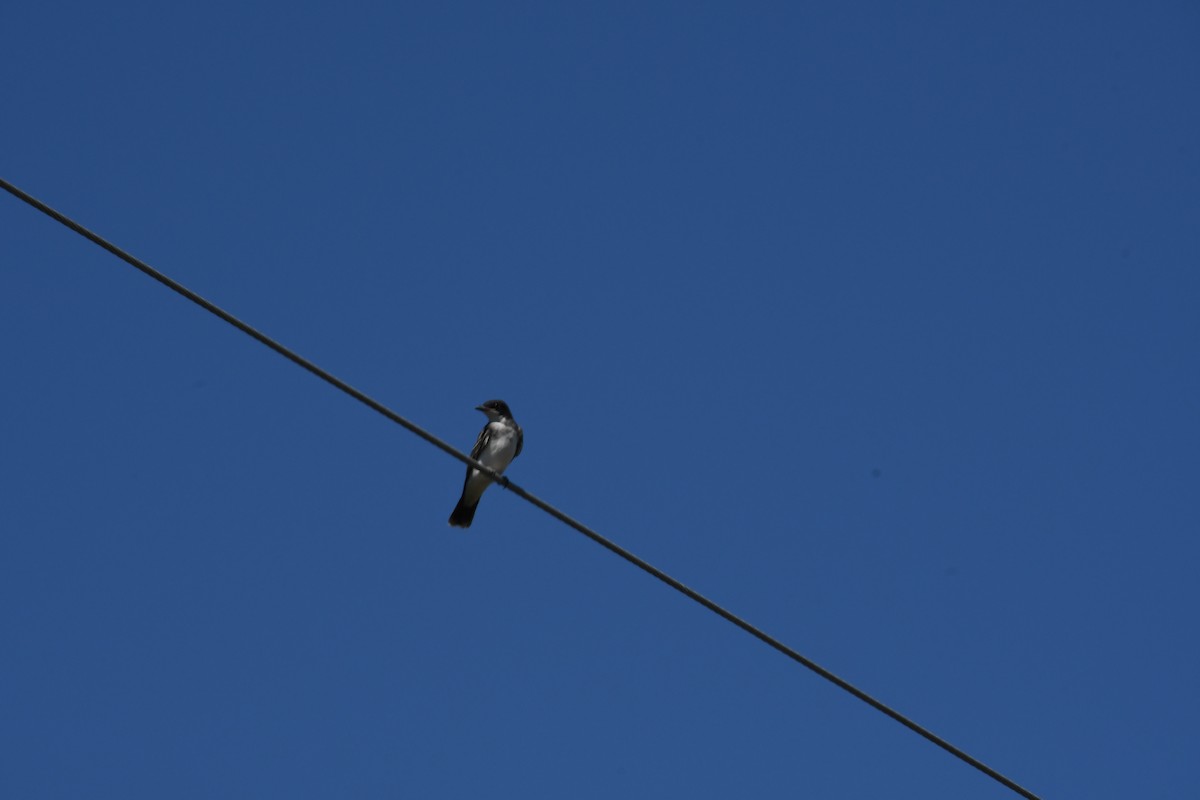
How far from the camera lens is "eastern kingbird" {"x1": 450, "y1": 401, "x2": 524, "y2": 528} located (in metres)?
12.9

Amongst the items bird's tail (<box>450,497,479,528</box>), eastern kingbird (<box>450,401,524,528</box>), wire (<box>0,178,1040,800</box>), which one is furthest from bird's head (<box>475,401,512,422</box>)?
wire (<box>0,178,1040,800</box>)

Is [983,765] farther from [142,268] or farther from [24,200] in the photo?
[24,200]

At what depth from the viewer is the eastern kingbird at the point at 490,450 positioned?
1293cm

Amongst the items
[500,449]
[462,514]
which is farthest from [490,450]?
[462,514]

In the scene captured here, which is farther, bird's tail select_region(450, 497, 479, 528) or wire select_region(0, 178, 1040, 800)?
bird's tail select_region(450, 497, 479, 528)

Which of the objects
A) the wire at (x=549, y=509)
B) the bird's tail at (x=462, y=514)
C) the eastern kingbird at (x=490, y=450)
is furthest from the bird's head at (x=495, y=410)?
the wire at (x=549, y=509)

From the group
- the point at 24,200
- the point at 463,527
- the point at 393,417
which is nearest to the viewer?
the point at 24,200

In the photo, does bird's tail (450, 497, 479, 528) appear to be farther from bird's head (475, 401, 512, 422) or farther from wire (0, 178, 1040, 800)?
wire (0, 178, 1040, 800)

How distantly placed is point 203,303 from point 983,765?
3.82 metres

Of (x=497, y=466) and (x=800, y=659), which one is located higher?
(x=497, y=466)

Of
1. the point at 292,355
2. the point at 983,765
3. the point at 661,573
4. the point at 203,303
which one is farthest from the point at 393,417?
the point at 983,765

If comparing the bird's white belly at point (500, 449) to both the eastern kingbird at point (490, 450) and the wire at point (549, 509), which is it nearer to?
the eastern kingbird at point (490, 450)

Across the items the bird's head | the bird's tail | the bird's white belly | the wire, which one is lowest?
the wire

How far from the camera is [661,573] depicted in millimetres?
6254
